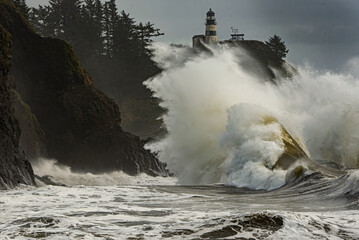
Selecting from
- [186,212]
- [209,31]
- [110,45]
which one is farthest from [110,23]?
[186,212]

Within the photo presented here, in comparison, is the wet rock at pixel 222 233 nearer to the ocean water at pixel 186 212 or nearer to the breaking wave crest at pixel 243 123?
the ocean water at pixel 186 212

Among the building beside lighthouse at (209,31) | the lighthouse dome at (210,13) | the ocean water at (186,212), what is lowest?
the ocean water at (186,212)

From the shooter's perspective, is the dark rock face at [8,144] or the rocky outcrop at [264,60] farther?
the rocky outcrop at [264,60]

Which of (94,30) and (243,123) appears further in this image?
(94,30)

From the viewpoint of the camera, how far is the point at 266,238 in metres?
10.1

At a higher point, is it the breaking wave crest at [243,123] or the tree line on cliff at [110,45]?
the tree line on cliff at [110,45]

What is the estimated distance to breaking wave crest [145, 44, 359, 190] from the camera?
22.6 metres

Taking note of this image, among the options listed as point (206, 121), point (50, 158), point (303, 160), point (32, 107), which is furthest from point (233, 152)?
point (32, 107)

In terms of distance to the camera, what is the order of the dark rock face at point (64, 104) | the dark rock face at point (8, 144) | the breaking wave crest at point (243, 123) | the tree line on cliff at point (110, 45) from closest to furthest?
the dark rock face at point (8, 144), the breaking wave crest at point (243, 123), the dark rock face at point (64, 104), the tree line on cliff at point (110, 45)

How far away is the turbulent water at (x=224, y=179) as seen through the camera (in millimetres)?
11172

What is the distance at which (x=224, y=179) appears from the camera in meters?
23.5

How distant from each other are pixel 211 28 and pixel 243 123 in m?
58.7

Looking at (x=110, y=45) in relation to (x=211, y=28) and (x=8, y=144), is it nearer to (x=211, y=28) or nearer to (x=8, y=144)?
(x=211, y=28)

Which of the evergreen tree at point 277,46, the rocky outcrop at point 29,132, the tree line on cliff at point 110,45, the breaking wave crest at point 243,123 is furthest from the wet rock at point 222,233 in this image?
the evergreen tree at point 277,46
